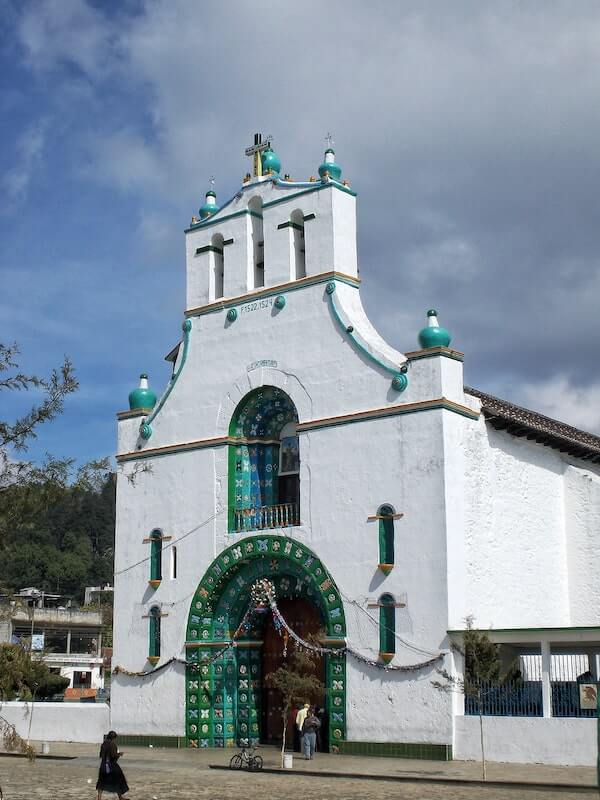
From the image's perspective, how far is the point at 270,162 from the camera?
30.9 meters

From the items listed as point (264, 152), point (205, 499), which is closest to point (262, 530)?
point (205, 499)

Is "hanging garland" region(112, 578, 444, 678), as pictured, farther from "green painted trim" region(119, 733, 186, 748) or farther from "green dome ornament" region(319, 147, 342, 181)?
"green dome ornament" region(319, 147, 342, 181)

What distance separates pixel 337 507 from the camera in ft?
87.7

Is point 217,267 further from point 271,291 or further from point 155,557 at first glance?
point 155,557

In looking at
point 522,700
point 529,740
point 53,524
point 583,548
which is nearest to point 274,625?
point 522,700

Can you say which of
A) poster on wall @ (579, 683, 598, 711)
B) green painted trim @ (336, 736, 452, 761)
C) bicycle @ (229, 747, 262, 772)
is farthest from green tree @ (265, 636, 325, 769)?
poster on wall @ (579, 683, 598, 711)

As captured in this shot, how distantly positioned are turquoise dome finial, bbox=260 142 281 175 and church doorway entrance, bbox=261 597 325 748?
11.5m

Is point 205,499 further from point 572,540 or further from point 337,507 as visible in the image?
point 572,540

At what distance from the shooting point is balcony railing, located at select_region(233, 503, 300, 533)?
28078 millimetres

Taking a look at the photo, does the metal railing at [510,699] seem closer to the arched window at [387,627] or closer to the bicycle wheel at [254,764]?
the arched window at [387,627]

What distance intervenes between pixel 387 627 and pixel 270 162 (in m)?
13.1

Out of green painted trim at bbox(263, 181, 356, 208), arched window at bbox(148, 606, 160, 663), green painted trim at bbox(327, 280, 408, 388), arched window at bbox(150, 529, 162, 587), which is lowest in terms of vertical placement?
arched window at bbox(148, 606, 160, 663)

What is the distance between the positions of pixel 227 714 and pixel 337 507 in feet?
20.2

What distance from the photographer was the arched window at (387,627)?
989 inches
